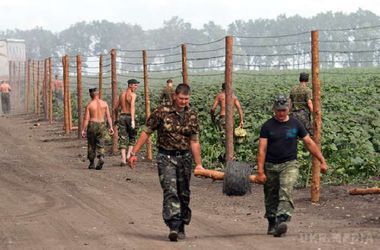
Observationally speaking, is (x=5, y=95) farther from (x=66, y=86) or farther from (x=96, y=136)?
(x=96, y=136)

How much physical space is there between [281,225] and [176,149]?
4.92 ft

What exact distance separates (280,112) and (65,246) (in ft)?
9.50

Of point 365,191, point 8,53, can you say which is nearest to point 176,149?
point 365,191

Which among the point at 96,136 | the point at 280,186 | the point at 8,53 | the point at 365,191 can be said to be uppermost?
the point at 8,53

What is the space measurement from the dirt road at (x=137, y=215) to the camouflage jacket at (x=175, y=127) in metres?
1.11

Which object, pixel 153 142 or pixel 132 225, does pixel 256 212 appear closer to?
pixel 132 225

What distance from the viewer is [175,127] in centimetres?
1064

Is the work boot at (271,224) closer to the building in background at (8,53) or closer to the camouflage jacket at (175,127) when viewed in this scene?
the camouflage jacket at (175,127)

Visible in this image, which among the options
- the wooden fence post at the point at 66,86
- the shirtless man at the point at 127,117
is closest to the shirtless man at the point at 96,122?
the shirtless man at the point at 127,117

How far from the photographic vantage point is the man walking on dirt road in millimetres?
10586

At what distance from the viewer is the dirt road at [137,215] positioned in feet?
33.6

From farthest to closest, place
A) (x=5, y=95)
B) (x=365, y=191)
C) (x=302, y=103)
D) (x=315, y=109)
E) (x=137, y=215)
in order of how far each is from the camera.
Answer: (x=5, y=95) → (x=302, y=103) → (x=315, y=109) → (x=365, y=191) → (x=137, y=215)

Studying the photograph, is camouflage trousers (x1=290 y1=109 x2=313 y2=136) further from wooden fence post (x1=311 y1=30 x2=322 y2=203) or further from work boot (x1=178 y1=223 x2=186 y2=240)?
work boot (x1=178 y1=223 x2=186 y2=240)

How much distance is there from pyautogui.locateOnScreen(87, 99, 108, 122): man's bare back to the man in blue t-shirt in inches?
344
